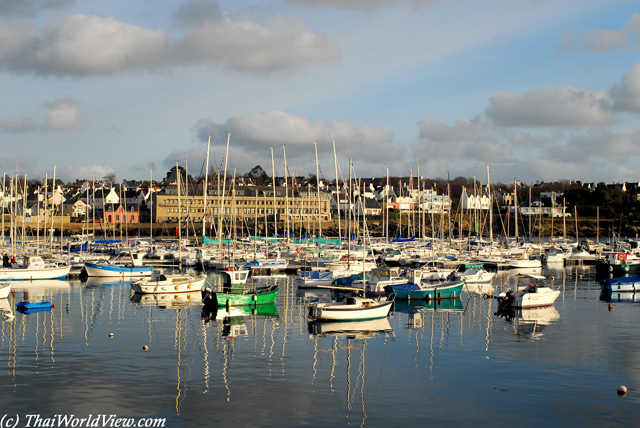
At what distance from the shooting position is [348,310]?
3297cm

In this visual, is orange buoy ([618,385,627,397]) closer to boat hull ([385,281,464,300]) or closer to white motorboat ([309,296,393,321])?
white motorboat ([309,296,393,321])

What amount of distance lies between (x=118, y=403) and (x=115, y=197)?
516 feet

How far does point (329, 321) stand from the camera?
109 feet

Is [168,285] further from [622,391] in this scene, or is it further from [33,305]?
[622,391]

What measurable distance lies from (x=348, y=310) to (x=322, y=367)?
29.3ft

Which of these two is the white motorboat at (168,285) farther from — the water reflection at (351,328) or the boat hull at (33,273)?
the water reflection at (351,328)

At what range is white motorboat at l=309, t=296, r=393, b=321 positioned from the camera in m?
32.9

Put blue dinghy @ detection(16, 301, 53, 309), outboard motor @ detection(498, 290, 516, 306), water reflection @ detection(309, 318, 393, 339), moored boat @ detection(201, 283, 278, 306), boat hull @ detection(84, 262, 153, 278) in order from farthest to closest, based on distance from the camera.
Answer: boat hull @ detection(84, 262, 153, 278)
outboard motor @ detection(498, 290, 516, 306)
moored boat @ detection(201, 283, 278, 306)
blue dinghy @ detection(16, 301, 53, 309)
water reflection @ detection(309, 318, 393, 339)

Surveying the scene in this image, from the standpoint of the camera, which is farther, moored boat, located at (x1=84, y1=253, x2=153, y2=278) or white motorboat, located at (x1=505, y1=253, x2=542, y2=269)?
white motorboat, located at (x1=505, y1=253, x2=542, y2=269)

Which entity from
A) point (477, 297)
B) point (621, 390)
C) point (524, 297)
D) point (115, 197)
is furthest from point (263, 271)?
point (115, 197)

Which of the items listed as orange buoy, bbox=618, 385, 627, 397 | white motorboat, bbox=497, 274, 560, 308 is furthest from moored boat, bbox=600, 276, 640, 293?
orange buoy, bbox=618, 385, 627, 397

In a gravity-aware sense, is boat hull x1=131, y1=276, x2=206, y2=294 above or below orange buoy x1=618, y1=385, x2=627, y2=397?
above

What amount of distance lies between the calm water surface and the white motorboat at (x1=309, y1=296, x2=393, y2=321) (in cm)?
63

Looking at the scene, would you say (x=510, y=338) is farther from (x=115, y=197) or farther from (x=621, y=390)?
(x=115, y=197)
